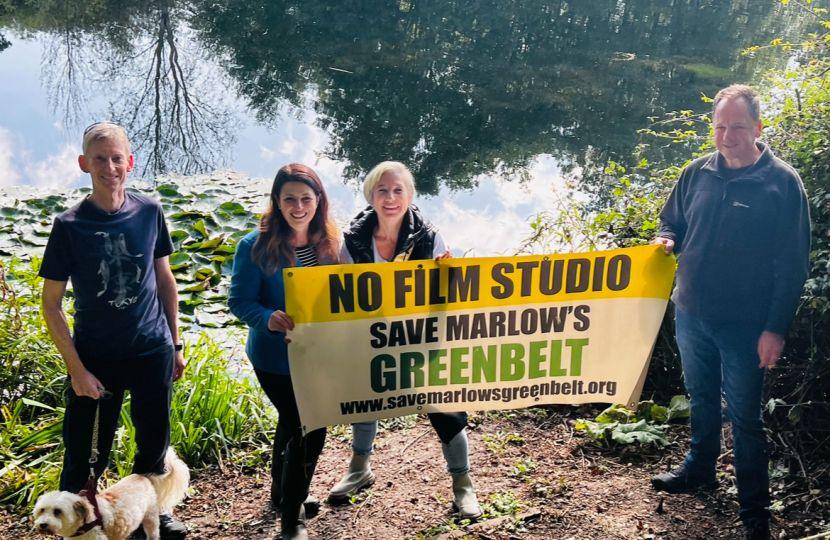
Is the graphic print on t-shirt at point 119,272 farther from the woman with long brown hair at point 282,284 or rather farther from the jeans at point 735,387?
the jeans at point 735,387

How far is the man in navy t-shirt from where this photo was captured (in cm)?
245

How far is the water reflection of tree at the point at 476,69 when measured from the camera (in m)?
10.4

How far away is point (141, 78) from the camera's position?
11.8m

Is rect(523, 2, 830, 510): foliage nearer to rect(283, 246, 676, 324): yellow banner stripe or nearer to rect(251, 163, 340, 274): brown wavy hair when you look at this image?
rect(283, 246, 676, 324): yellow banner stripe

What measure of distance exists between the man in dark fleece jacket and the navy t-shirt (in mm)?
2110

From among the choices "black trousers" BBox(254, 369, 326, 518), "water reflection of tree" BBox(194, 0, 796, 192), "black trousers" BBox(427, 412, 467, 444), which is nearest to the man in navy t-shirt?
"black trousers" BBox(254, 369, 326, 518)

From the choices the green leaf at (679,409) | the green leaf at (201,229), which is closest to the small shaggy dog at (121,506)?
the green leaf at (679,409)

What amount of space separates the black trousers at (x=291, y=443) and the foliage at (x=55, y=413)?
956 millimetres

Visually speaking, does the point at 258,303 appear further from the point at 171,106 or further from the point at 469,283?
the point at 171,106

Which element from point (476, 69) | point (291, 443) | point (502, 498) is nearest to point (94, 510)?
point (291, 443)

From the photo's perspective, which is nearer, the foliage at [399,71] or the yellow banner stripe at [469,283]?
the yellow banner stripe at [469,283]

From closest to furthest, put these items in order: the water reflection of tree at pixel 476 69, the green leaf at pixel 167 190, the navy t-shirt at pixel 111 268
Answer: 1. the navy t-shirt at pixel 111 268
2. the green leaf at pixel 167 190
3. the water reflection of tree at pixel 476 69

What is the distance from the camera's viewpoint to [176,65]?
40.1 ft

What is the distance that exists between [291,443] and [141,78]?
10.7 meters
